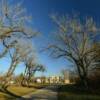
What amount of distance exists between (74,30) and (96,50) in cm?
480

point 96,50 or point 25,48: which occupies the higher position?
point 25,48

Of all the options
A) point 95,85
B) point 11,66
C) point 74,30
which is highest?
point 74,30

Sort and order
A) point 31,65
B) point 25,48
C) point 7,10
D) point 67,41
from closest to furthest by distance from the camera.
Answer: point 7,10 < point 67,41 < point 25,48 < point 31,65

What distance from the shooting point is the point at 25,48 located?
61.2 meters

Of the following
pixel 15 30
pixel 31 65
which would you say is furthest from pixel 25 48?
pixel 15 30

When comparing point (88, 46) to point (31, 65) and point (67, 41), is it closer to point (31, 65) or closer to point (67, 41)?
point (67, 41)

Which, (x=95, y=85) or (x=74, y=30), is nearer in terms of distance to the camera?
(x=74, y=30)

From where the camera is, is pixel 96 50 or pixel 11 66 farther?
pixel 11 66

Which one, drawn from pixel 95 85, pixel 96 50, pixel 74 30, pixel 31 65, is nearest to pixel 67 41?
pixel 74 30

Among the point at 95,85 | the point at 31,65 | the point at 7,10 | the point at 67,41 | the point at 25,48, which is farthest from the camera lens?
the point at 31,65

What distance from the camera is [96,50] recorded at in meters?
46.2

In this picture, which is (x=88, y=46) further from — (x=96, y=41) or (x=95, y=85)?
(x=95, y=85)

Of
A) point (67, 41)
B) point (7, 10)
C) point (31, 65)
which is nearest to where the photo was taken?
point (7, 10)

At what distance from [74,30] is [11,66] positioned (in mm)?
15827
